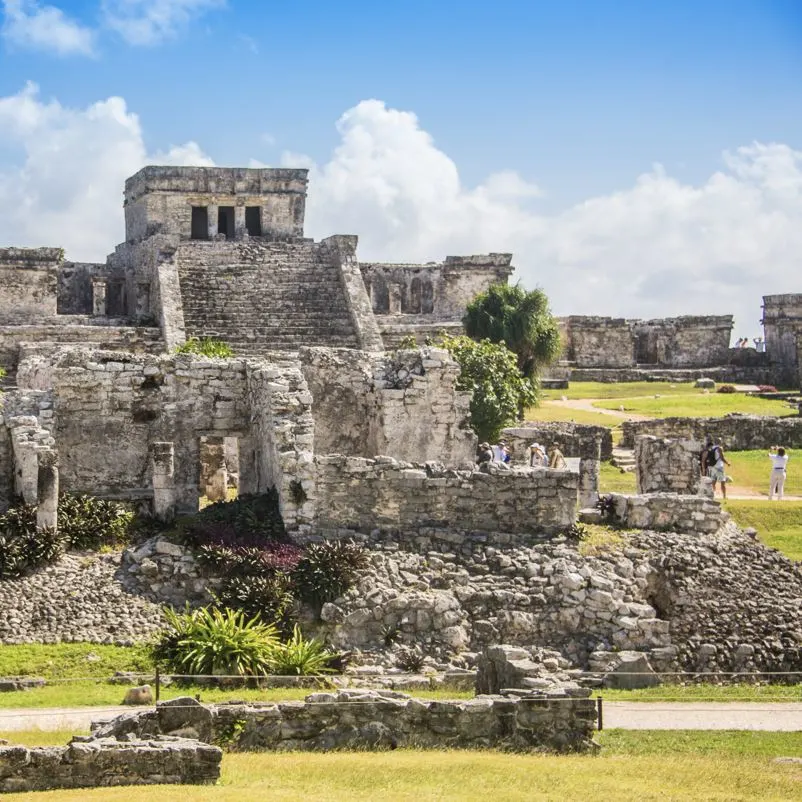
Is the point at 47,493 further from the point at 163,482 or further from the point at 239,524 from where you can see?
the point at 239,524

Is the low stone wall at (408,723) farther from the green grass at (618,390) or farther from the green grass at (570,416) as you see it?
the green grass at (618,390)

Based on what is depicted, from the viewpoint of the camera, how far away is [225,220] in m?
48.2

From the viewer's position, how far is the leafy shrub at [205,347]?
104ft

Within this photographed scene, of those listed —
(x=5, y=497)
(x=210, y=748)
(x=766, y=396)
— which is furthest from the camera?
(x=766, y=396)

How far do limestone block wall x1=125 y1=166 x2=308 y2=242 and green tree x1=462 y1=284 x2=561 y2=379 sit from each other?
25.7 feet

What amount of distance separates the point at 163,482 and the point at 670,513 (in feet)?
22.4

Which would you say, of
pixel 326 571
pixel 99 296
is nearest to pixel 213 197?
pixel 99 296

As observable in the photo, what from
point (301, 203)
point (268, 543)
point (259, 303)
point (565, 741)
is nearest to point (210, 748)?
point (565, 741)

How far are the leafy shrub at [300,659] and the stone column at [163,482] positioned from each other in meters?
3.93

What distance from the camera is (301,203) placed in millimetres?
47844

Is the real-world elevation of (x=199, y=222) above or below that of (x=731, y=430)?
above

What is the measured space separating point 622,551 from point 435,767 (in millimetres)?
7994

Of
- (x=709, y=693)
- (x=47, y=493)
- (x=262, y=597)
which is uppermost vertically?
(x=47, y=493)

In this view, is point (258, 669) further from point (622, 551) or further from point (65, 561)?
point (622, 551)
